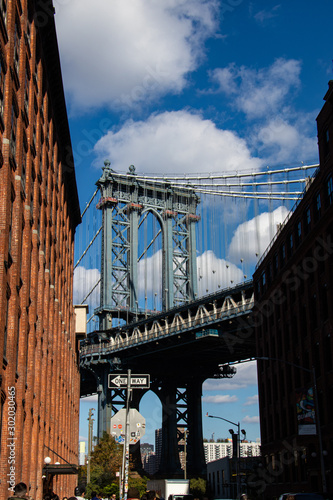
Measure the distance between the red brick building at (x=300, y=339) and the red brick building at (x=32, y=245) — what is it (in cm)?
1357

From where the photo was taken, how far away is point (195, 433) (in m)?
113

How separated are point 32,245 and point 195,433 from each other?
Answer: 8604cm

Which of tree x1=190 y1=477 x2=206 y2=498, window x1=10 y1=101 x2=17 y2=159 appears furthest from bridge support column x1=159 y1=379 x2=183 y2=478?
window x1=10 y1=101 x2=17 y2=159

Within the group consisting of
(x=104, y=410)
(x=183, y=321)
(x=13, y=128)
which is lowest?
(x=104, y=410)

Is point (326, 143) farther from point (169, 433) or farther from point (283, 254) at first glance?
point (169, 433)

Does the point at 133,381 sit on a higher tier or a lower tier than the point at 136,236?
lower

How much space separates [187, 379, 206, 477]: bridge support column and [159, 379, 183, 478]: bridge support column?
2.91 metres

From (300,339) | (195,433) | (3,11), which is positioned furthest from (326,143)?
(195,433)

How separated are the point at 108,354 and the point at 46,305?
65495 mm

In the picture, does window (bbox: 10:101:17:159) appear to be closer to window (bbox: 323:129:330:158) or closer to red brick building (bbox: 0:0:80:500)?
red brick building (bbox: 0:0:80:500)

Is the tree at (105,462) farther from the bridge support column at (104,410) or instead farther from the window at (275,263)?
the window at (275,263)

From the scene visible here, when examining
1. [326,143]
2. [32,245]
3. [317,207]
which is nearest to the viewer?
[32,245]

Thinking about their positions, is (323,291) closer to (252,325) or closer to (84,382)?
(252,325)

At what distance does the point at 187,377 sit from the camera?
113m
